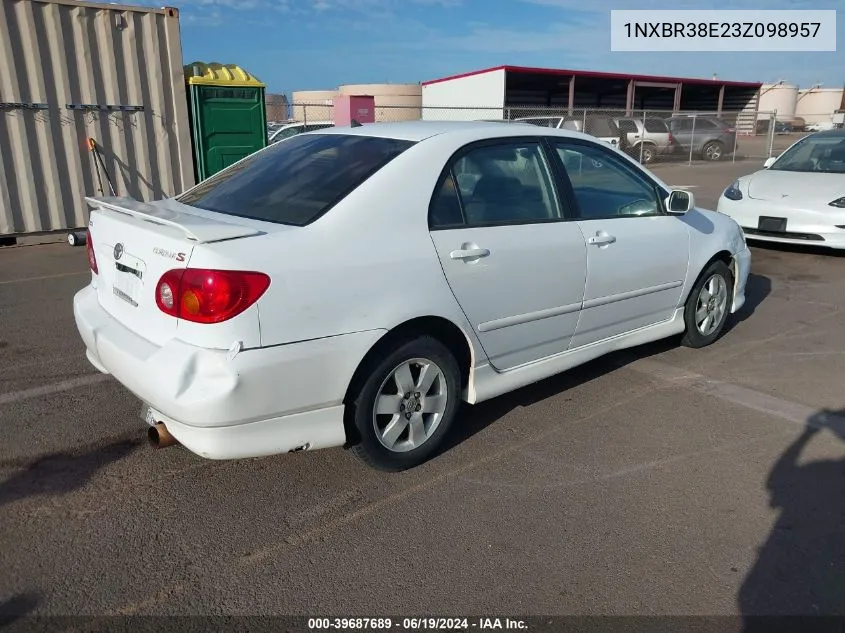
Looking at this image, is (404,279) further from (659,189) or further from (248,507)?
(659,189)

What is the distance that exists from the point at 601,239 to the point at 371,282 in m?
1.64

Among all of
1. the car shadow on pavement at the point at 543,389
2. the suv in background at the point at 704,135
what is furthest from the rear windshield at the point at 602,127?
the car shadow on pavement at the point at 543,389

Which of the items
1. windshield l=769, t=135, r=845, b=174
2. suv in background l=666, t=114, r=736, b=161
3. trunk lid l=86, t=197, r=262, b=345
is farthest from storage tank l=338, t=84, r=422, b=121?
trunk lid l=86, t=197, r=262, b=345

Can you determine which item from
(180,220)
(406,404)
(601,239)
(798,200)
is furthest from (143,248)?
(798,200)

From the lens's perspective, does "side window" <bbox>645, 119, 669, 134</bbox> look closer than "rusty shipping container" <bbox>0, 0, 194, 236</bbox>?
No

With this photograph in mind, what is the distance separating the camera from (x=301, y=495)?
3135mm

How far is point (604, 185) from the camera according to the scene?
4.30m

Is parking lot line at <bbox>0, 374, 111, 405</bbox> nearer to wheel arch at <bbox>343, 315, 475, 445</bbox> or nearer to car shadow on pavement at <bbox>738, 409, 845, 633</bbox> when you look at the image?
wheel arch at <bbox>343, 315, 475, 445</bbox>

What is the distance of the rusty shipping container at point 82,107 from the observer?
8.29m

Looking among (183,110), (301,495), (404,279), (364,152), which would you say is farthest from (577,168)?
(183,110)

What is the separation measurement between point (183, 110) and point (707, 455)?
8.41 metres

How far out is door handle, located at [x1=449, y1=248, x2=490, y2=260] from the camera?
3.25 metres

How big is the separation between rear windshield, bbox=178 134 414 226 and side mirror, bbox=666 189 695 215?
6.49 feet

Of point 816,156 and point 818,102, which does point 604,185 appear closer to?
point 816,156
